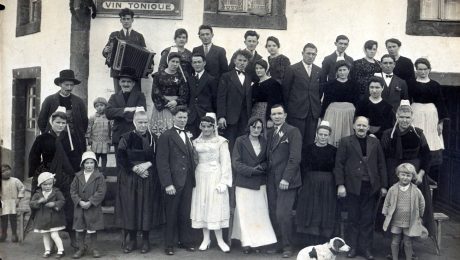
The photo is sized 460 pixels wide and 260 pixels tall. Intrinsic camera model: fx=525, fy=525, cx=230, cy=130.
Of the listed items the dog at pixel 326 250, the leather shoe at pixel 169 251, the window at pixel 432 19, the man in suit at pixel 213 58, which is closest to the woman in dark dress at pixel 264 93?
the man in suit at pixel 213 58

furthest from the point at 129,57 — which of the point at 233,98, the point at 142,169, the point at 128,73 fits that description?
the point at 142,169

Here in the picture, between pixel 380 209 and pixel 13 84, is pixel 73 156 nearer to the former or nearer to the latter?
pixel 380 209

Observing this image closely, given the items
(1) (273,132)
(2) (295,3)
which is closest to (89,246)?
(1) (273,132)

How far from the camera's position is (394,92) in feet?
25.3

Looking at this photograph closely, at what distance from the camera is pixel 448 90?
10125 millimetres

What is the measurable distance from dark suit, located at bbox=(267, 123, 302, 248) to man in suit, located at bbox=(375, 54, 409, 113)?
168 centimetres

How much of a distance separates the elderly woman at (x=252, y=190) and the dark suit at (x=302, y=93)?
971mm

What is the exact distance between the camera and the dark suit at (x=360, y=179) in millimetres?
6820

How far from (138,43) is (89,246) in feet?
11.2

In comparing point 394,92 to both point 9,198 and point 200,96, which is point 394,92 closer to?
point 200,96

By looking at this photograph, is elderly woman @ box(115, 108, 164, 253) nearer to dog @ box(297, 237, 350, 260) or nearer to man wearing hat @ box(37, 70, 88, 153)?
man wearing hat @ box(37, 70, 88, 153)

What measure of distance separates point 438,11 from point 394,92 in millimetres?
2935

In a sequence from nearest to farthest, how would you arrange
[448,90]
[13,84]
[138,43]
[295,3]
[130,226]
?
[130,226] → [138,43] → [295,3] → [448,90] → [13,84]

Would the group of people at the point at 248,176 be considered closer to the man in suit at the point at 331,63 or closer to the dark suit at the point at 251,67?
the dark suit at the point at 251,67
